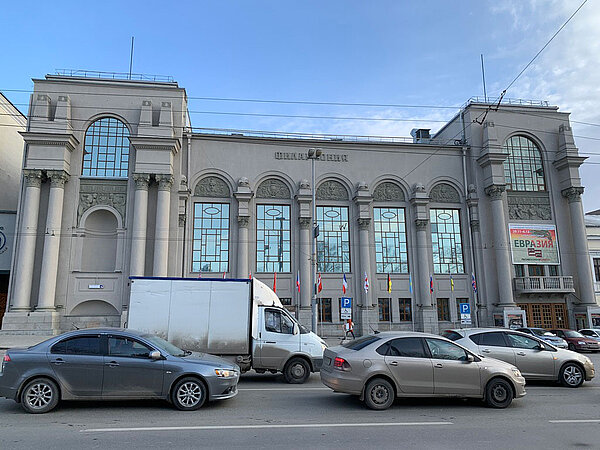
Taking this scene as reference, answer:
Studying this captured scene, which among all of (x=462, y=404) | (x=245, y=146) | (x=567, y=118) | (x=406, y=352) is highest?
(x=567, y=118)

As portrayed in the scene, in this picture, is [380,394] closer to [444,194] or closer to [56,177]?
[56,177]

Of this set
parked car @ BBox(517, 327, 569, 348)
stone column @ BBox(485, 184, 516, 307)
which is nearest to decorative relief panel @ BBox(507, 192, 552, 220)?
stone column @ BBox(485, 184, 516, 307)

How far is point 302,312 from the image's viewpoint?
96.5 ft

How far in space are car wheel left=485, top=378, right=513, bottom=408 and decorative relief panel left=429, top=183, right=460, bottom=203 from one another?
2544cm

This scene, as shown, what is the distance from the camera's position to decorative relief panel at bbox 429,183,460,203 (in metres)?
33.4

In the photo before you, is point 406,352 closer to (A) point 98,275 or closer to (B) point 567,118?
(A) point 98,275

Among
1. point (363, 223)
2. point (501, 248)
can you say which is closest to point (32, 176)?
point (363, 223)

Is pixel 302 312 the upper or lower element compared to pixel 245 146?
lower

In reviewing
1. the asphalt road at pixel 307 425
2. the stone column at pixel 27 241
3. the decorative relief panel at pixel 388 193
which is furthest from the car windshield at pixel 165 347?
the decorative relief panel at pixel 388 193

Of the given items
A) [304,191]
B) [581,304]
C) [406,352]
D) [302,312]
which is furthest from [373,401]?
[581,304]

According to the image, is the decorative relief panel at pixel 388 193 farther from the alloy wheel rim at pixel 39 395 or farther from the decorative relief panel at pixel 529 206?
the alloy wheel rim at pixel 39 395

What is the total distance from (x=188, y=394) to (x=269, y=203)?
23383 millimetres

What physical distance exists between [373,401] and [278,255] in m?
22.2

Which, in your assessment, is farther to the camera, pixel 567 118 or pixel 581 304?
pixel 567 118
